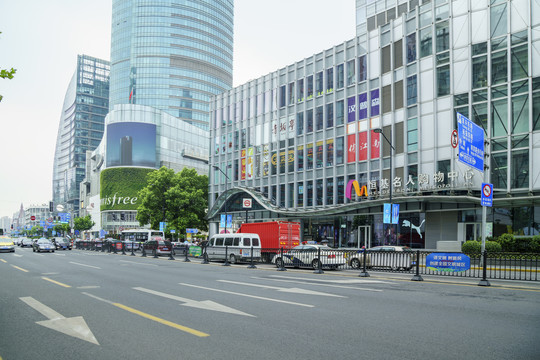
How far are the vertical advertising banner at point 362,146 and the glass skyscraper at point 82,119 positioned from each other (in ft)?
508

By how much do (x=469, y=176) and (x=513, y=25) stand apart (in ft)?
37.8

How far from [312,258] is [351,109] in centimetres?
2382

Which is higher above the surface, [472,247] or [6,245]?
[472,247]

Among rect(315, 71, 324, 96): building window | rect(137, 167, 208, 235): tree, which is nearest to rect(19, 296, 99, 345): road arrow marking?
rect(315, 71, 324, 96): building window

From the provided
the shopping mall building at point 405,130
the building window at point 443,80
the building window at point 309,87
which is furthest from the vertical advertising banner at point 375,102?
the building window at point 309,87

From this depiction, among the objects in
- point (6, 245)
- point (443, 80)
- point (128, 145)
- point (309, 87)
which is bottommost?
point (6, 245)

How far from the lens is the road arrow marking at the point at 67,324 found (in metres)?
6.71

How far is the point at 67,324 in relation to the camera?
7547 mm

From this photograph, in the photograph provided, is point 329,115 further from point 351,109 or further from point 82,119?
point 82,119

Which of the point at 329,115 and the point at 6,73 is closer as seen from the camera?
the point at 6,73

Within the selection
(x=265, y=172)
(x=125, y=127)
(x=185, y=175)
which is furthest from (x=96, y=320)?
(x=125, y=127)

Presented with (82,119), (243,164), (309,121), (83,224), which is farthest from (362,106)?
(82,119)

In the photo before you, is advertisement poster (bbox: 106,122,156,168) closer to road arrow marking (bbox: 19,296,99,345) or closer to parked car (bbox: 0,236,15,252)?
parked car (bbox: 0,236,15,252)

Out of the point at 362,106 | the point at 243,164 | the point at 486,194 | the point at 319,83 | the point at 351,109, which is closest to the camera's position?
the point at 486,194
